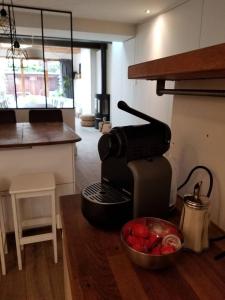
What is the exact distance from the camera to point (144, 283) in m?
0.67

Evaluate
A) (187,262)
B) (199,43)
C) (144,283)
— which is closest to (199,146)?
(187,262)

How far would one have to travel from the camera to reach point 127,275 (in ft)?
2.28

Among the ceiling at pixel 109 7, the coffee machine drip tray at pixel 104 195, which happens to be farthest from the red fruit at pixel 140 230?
the ceiling at pixel 109 7

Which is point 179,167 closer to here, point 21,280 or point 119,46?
point 21,280

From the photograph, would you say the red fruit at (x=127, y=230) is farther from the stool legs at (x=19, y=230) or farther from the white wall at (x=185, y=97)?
the stool legs at (x=19, y=230)

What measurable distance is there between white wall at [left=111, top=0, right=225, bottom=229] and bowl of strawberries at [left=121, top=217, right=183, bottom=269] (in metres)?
0.31

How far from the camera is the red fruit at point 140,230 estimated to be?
79 cm

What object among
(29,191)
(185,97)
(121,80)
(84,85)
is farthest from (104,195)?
(84,85)

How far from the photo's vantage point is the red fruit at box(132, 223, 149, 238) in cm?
79

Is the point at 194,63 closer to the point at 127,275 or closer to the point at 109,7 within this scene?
the point at 127,275

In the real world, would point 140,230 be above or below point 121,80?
below

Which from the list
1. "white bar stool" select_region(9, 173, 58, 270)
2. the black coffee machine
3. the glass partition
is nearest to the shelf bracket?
the black coffee machine

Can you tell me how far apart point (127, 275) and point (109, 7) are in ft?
14.2

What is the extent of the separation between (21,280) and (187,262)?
142cm
